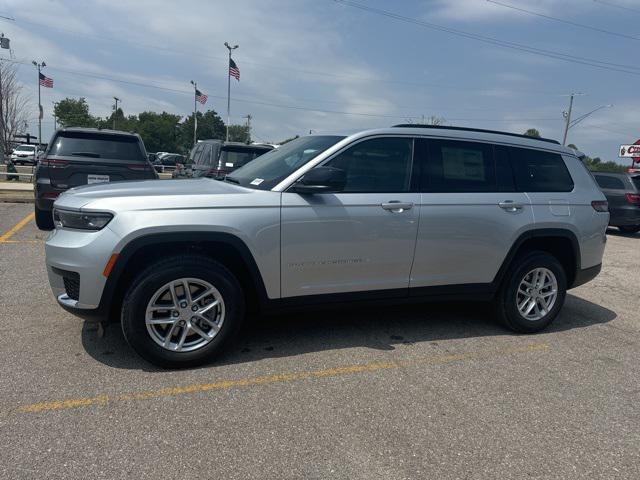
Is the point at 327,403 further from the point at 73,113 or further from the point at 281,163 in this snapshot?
the point at 73,113

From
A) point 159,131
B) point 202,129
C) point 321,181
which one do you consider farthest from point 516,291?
point 202,129

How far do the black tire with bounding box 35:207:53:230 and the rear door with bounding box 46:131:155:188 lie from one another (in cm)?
95

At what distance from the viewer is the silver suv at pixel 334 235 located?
10.7ft

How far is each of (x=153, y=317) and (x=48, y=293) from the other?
7.33 ft

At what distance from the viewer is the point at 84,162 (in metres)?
7.41

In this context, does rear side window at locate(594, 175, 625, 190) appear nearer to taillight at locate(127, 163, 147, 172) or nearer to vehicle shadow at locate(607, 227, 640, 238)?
vehicle shadow at locate(607, 227, 640, 238)

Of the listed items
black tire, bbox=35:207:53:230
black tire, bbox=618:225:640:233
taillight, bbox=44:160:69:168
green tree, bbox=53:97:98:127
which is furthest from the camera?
green tree, bbox=53:97:98:127

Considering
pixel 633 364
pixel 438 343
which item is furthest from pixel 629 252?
pixel 438 343

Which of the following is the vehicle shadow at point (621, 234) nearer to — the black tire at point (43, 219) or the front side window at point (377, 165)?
the front side window at point (377, 165)

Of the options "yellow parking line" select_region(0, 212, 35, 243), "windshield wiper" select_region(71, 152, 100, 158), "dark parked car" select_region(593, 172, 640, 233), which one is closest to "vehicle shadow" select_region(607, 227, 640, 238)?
"dark parked car" select_region(593, 172, 640, 233)

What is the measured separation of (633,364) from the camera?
13.0 ft

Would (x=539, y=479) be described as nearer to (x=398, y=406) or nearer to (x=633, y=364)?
(x=398, y=406)

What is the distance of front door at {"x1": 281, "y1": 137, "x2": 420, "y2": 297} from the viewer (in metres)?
3.58

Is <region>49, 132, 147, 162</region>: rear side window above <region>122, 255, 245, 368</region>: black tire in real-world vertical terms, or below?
above
